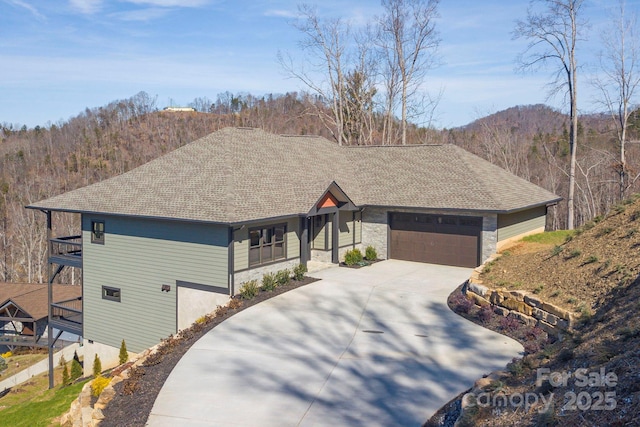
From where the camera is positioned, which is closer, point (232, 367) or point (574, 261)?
point (232, 367)

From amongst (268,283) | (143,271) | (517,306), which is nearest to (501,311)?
(517,306)

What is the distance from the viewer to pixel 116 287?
744 inches

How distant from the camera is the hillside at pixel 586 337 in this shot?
586 centimetres

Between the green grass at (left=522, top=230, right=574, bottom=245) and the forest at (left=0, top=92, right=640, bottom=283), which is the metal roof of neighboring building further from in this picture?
the green grass at (left=522, top=230, right=574, bottom=245)

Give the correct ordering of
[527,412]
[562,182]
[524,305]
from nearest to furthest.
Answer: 1. [527,412]
2. [524,305]
3. [562,182]

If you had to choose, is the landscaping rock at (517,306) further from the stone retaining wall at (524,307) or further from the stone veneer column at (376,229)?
the stone veneer column at (376,229)

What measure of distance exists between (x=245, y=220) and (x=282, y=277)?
271 cm

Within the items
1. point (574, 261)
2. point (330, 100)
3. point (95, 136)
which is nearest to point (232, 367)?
point (574, 261)

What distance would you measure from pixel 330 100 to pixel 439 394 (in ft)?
113

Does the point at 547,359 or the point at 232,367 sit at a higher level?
the point at 547,359

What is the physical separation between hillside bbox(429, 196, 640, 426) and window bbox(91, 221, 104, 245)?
13.8 metres

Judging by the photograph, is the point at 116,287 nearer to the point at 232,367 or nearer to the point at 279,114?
the point at 232,367

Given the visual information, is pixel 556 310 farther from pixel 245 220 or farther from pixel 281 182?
pixel 281 182

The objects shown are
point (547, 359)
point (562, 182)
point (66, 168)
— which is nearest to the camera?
point (547, 359)
